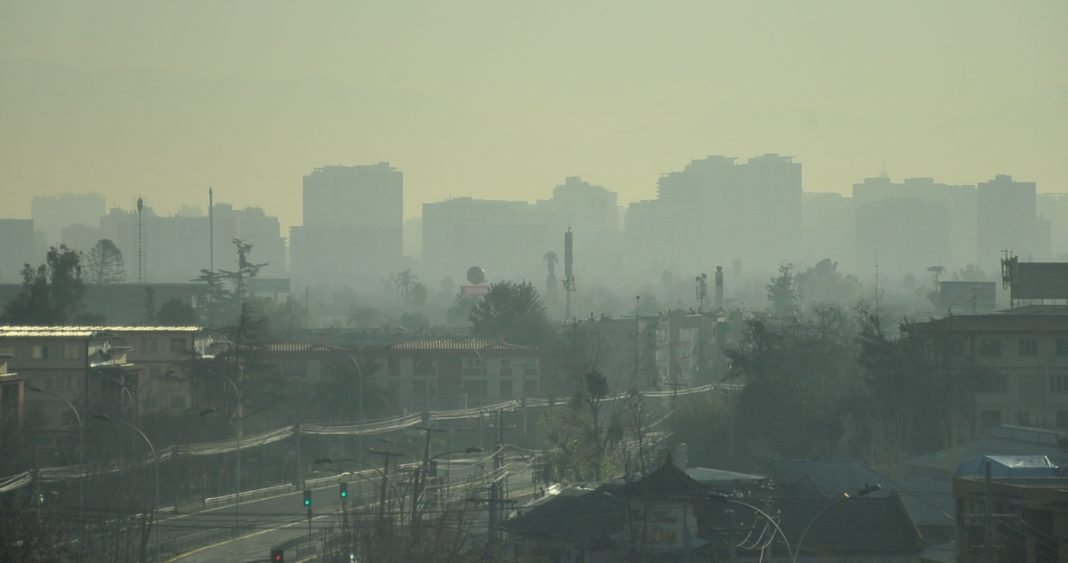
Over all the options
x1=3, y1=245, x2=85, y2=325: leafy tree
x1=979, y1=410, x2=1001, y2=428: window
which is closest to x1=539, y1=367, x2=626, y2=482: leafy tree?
x1=979, y1=410, x2=1001, y2=428: window

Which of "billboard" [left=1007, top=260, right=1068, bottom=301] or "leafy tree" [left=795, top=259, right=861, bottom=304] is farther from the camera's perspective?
"leafy tree" [left=795, top=259, right=861, bottom=304]

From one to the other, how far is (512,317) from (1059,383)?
85.2ft

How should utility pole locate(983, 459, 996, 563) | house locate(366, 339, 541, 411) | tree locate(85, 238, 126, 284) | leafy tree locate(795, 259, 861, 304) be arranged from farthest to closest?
leafy tree locate(795, 259, 861, 304)
tree locate(85, 238, 126, 284)
house locate(366, 339, 541, 411)
utility pole locate(983, 459, 996, 563)

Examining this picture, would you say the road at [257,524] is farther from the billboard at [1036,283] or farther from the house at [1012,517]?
the billboard at [1036,283]

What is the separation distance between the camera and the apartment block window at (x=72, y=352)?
43.4 metres

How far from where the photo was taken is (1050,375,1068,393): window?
1570 inches

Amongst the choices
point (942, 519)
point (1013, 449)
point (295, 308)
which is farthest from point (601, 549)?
→ point (295, 308)

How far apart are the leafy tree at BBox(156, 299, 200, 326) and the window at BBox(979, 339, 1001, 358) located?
33070 millimetres

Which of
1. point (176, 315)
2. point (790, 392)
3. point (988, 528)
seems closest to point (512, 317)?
point (176, 315)

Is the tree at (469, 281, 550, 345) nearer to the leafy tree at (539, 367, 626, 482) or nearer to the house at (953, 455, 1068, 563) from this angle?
the leafy tree at (539, 367, 626, 482)

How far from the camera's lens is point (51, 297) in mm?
59562

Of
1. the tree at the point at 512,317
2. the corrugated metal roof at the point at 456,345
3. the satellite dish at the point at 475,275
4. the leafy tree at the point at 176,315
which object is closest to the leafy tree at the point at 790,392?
the corrugated metal roof at the point at 456,345

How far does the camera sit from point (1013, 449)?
2912 centimetres

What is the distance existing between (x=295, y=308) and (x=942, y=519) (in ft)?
231
